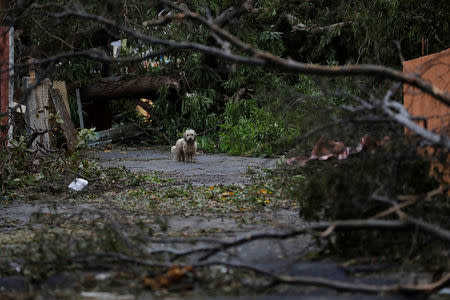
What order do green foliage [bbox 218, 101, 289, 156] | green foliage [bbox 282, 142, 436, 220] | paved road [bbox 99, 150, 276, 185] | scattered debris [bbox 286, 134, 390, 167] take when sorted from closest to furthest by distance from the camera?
green foliage [bbox 282, 142, 436, 220] < scattered debris [bbox 286, 134, 390, 167] < paved road [bbox 99, 150, 276, 185] < green foliage [bbox 218, 101, 289, 156]

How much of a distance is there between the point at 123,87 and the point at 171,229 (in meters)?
13.1

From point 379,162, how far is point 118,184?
208 inches

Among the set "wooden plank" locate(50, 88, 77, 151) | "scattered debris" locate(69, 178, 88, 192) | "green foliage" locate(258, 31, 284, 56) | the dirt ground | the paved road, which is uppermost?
"green foliage" locate(258, 31, 284, 56)

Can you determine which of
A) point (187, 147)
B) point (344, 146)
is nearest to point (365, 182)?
point (344, 146)

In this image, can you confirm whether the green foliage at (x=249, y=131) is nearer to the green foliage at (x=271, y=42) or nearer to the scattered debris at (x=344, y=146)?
the green foliage at (x=271, y=42)

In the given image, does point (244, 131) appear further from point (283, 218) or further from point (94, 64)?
point (283, 218)

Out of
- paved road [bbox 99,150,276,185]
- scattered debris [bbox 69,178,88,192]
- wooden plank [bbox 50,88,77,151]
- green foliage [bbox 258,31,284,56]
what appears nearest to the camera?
scattered debris [bbox 69,178,88,192]

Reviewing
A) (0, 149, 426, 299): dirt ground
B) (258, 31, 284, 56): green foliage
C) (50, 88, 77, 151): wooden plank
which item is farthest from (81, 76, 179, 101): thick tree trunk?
(0, 149, 426, 299): dirt ground

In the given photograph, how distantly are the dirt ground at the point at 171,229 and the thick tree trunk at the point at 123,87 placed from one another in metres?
7.26

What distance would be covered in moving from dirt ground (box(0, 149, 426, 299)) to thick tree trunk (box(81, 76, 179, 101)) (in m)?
7.26

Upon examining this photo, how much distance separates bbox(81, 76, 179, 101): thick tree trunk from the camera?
57.1ft

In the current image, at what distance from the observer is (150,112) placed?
1811 cm

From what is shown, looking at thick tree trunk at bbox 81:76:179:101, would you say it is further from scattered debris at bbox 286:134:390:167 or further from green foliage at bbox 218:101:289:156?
scattered debris at bbox 286:134:390:167

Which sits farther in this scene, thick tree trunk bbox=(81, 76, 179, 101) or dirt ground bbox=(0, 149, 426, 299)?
thick tree trunk bbox=(81, 76, 179, 101)
